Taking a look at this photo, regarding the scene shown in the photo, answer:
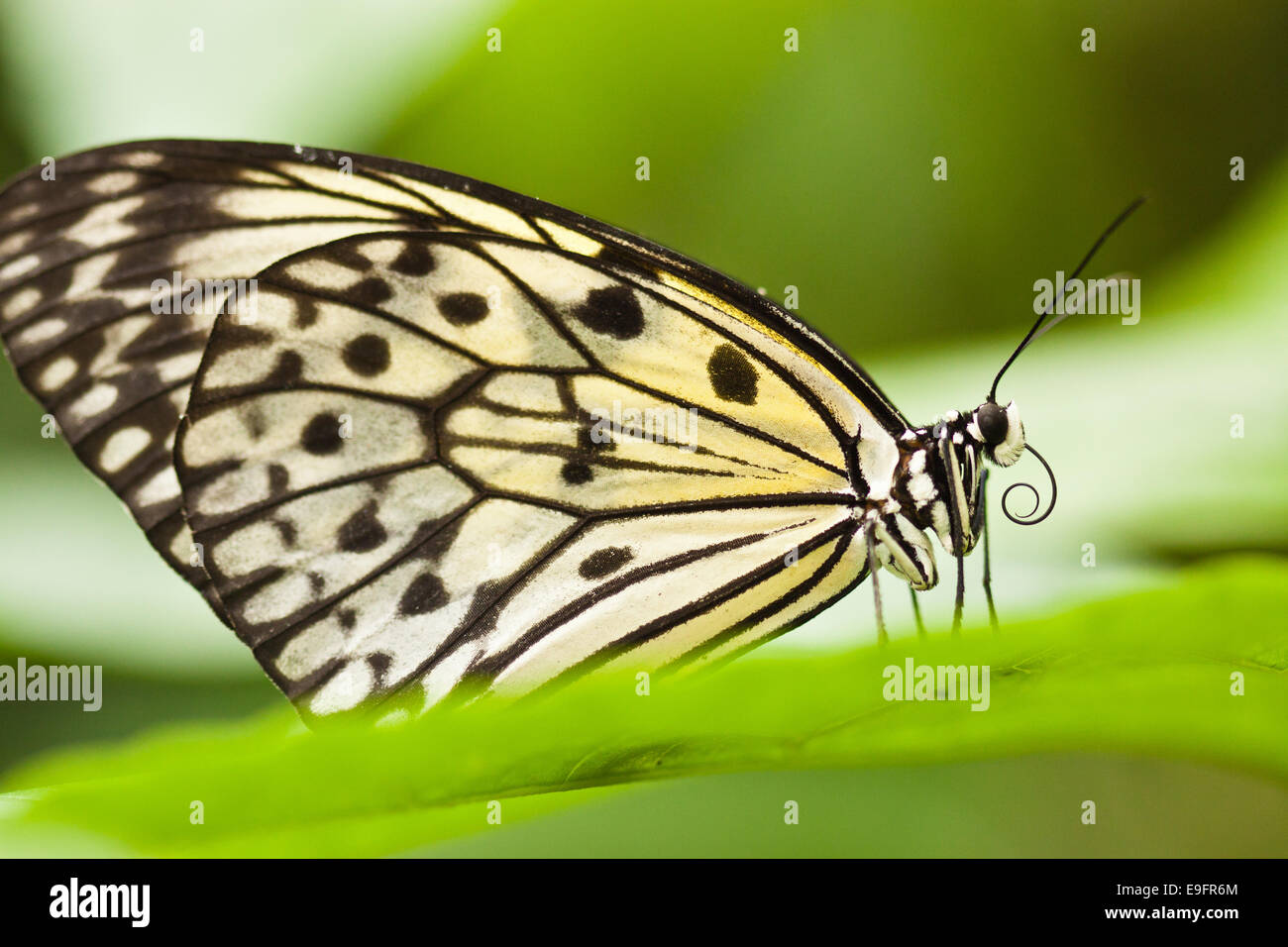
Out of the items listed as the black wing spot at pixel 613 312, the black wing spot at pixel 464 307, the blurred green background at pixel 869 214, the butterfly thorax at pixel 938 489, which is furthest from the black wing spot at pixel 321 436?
the butterfly thorax at pixel 938 489

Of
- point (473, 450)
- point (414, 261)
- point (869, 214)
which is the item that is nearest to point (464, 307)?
point (414, 261)

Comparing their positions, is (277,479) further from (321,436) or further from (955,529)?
(955,529)

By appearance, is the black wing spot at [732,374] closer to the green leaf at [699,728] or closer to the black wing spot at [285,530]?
the black wing spot at [285,530]

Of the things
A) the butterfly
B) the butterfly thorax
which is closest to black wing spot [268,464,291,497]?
the butterfly

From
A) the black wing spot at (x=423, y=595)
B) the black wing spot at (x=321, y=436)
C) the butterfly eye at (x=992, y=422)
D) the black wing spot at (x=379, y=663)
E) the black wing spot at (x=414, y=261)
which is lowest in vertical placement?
the black wing spot at (x=379, y=663)

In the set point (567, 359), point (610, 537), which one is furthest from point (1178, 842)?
point (567, 359)

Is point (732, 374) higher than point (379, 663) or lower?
higher
